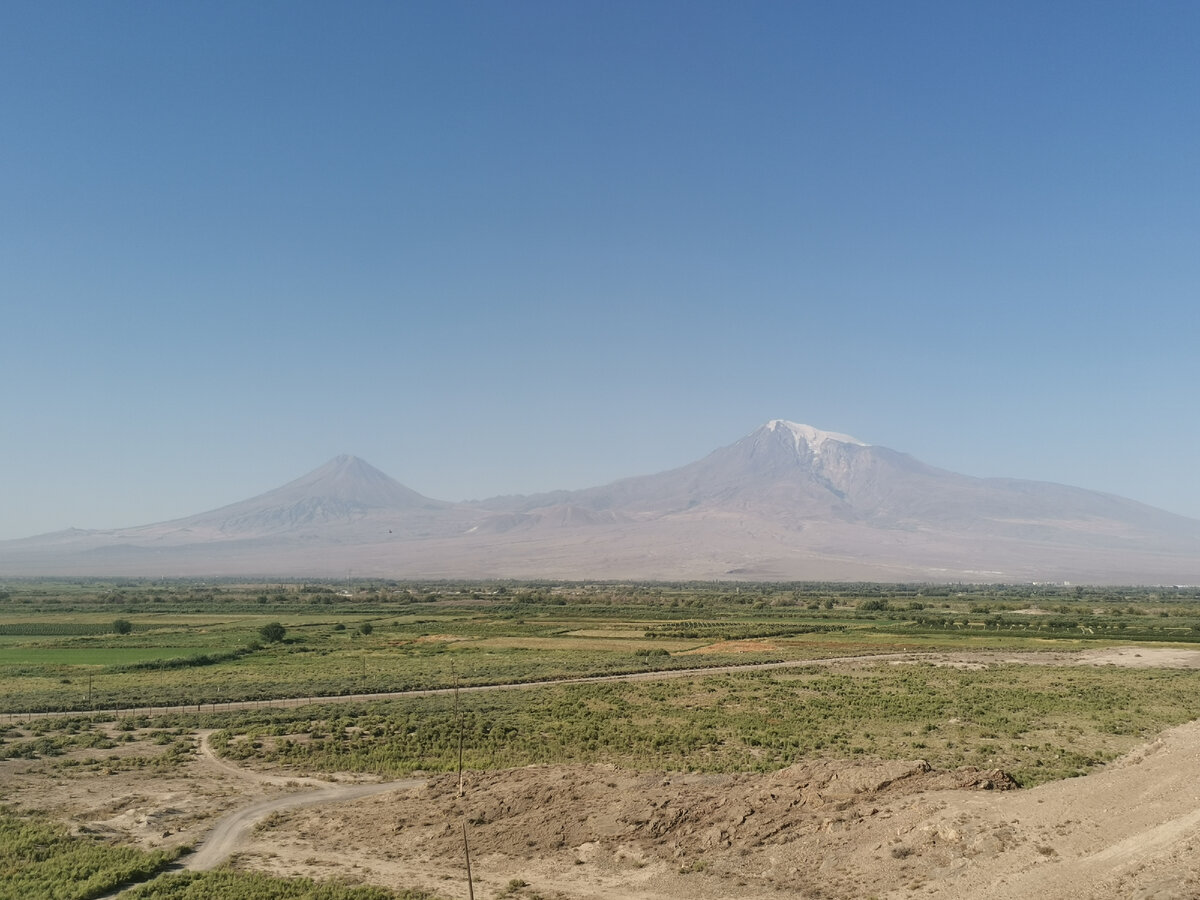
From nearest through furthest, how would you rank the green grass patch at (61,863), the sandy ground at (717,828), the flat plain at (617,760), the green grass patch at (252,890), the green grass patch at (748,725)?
the sandy ground at (717,828) < the green grass patch at (252,890) < the green grass patch at (61,863) < the flat plain at (617,760) < the green grass patch at (748,725)

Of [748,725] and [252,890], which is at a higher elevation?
[252,890]

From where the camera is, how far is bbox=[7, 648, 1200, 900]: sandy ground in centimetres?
1734

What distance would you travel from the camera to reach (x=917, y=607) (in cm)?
12900

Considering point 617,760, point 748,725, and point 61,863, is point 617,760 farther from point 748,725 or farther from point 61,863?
point 61,863

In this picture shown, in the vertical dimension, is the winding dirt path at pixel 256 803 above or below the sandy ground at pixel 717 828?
below

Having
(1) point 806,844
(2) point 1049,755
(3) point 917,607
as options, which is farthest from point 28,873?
(3) point 917,607

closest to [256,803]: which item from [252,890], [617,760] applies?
[252,890]

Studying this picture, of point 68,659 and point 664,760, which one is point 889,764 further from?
point 68,659

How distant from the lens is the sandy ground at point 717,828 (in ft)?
56.9

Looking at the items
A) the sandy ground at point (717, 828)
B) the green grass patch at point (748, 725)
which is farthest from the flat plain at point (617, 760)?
the green grass patch at point (748, 725)

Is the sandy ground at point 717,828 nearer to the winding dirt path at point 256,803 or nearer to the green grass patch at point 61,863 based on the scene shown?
the winding dirt path at point 256,803

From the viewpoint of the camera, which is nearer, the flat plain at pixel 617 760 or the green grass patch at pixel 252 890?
the green grass patch at pixel 252 890

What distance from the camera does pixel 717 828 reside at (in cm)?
2206

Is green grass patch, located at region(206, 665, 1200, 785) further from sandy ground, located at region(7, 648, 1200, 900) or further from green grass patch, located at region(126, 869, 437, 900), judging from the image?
green grass patch, located at region(126, 869, 437, 900)
